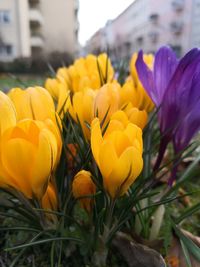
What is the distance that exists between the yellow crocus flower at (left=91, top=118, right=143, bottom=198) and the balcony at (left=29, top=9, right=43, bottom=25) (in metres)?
14.7

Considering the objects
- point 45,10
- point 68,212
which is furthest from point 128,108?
point 45,10

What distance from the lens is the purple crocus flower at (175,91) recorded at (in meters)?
0.35

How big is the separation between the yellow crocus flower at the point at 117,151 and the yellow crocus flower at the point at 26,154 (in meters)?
0.05

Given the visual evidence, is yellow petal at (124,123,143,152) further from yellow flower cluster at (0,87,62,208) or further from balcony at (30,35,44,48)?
balcony at (30,35,44,48)

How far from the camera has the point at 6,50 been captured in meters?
12.4

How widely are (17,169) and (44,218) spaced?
0.11 meters

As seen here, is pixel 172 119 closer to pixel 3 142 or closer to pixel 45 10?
pixel 3 142

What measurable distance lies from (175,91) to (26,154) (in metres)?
0.21

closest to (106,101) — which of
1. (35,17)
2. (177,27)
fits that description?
(177,27)

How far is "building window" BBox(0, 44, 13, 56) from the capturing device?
1216 centimetres

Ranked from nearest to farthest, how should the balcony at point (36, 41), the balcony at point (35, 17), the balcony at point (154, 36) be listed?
the balcony at point (154, 36)
the balcony at point (35, 17)
the balcony at point (36, 41)

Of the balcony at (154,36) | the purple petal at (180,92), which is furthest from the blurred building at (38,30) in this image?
the purple petal at (180,92)

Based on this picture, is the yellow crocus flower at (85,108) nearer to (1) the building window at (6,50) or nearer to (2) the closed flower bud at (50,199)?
(2) the closed flower bud at (50,199)

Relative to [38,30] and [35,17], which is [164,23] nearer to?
[35,17]
